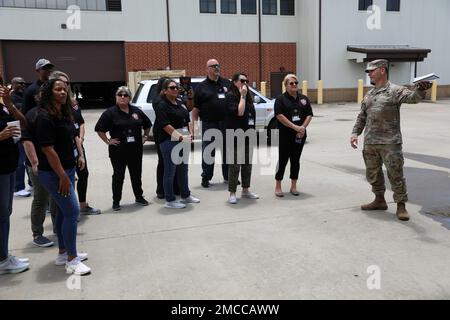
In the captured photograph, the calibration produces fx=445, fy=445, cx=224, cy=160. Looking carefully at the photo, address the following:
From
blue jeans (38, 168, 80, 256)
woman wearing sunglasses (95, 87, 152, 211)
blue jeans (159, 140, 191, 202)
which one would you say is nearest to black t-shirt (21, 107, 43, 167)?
blue jeans (38, 168, 80, 256)

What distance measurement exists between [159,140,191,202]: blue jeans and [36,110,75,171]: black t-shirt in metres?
2.07

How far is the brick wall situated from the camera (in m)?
25.7

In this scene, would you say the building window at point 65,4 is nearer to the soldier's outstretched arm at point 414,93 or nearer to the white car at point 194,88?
the white car at point 194,88

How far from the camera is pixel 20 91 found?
6.96 meters

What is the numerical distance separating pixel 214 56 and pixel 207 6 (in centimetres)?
290

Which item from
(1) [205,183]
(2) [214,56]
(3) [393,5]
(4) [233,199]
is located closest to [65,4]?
(2) [214,56]

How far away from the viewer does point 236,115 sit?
19.9ft

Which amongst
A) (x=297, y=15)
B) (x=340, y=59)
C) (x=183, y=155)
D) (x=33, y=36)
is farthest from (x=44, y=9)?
(x=183, y=155)

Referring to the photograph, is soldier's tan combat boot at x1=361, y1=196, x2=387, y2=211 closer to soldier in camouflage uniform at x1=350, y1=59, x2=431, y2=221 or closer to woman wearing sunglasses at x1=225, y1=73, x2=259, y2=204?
soldier in camouflage uniform at x1=350, y1=59, x2=431, y2=221

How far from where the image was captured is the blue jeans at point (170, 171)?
5930mm

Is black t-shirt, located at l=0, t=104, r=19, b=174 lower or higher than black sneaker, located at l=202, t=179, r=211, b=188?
higher

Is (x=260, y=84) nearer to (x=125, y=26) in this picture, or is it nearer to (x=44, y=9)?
(x=125, y=26)

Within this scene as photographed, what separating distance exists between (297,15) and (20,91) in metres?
24.5

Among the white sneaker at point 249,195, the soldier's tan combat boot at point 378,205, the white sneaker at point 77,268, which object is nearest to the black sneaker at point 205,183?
the white sneaker at point 249,195
